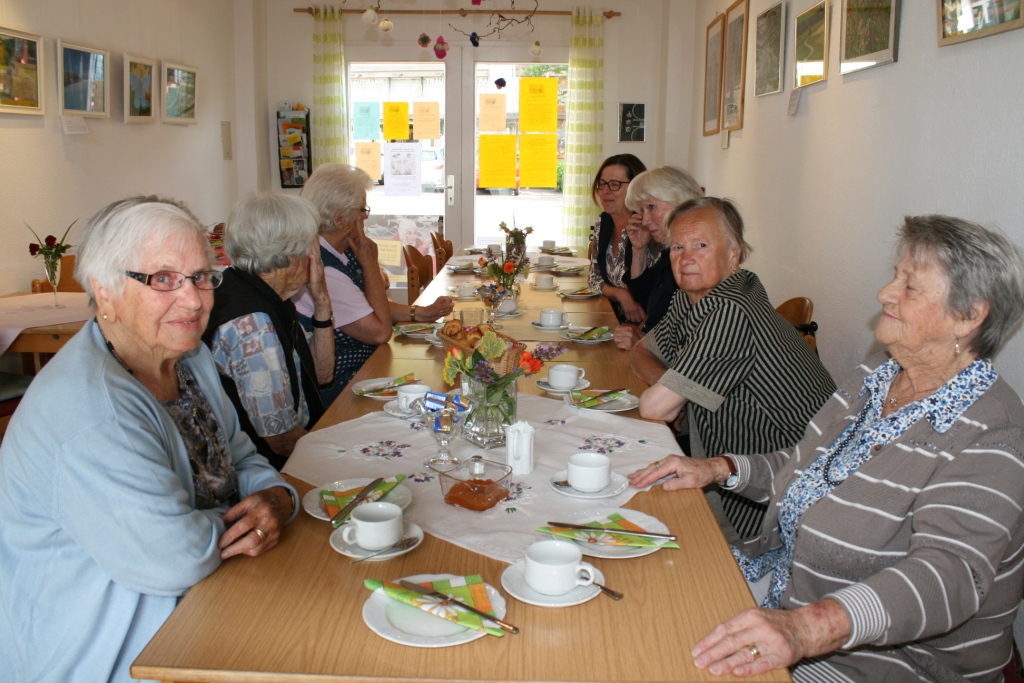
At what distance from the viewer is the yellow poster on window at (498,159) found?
24.1 ft

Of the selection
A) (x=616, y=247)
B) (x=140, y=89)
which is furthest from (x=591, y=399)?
(x=140, y=89)

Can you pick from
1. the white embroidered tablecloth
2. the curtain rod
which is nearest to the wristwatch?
the white embroidered tablecloth

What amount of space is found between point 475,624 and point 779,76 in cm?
393

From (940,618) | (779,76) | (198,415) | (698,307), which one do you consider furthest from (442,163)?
(940,618)

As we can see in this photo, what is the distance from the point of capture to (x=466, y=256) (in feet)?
18.9

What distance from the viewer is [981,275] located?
57.7 inches

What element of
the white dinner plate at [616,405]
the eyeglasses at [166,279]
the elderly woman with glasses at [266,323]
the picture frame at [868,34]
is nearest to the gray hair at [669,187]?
the picture frame at [868,34]

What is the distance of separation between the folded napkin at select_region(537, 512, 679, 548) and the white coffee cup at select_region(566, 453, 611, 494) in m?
0.15

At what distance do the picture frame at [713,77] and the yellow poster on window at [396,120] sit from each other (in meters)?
2.64

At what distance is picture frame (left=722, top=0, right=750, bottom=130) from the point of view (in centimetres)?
514

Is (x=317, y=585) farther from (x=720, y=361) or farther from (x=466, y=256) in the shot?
(x=466, y=256)

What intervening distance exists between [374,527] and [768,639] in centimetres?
63

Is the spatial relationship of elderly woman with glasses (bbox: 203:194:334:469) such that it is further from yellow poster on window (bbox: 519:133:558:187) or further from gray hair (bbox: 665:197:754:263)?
yellow poster on window (bbox: 519:133:558:187)

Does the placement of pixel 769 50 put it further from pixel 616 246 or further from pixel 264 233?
pixel 264 233
